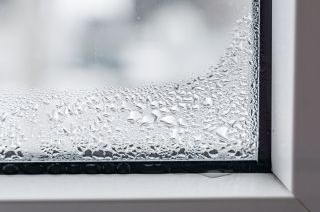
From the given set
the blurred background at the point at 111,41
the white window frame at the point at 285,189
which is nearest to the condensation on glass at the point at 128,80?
the blurred background at the point at 111,41

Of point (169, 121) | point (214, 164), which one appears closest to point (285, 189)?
point (214, 164)

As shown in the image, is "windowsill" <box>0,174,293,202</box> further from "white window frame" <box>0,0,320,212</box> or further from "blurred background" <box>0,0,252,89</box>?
"blurred background" <box>0,0,252,89</box>

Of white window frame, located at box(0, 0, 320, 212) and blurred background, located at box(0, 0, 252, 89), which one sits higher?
blurred background, located at box(0, 0, 252, 89)

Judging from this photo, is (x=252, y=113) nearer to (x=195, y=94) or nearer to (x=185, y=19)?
(x=195, y=94)

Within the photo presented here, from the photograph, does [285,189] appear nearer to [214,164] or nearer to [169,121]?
[214,164]

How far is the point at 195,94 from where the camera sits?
3.11ft

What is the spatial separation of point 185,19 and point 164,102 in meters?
0.17

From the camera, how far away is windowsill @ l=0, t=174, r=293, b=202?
79 centimetres

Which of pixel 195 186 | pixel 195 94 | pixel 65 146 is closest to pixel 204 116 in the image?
pixel 195 94

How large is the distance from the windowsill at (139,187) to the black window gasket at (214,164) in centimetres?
2

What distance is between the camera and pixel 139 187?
843 millimetres

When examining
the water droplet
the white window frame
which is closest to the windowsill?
the white window frame

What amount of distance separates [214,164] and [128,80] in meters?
0.24

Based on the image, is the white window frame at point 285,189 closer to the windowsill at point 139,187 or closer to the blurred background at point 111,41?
the windowsill at point 139,187
